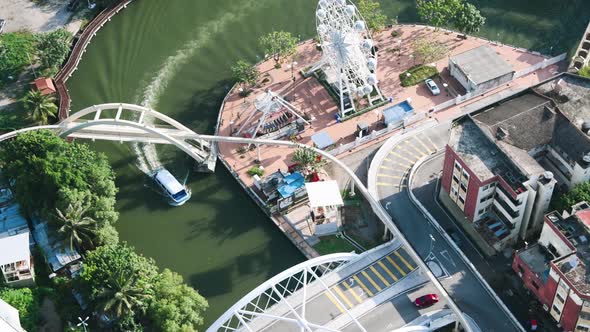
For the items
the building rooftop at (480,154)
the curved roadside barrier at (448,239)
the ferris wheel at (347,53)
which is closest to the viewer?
the curved roadside barrier at (448,239)

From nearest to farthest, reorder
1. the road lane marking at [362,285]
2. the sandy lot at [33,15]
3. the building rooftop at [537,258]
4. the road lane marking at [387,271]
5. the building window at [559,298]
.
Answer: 1. the building window at [559,298]
2. the building rooftop at [537,258]
3. the road lane marking at [362,285]
4. the road lane marking at [387,271]
5. the sandy lot at [33,15]

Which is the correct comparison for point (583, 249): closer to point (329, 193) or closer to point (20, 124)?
point (329, 193)

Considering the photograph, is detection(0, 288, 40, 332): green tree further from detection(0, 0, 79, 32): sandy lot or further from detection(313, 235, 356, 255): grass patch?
detection(0, 0, 79, 32): sandy lot

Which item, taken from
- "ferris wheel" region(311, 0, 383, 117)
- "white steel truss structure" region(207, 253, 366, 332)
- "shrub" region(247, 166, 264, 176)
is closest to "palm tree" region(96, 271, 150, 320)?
"white steel truss structure" region(207, 253, 366, 332)

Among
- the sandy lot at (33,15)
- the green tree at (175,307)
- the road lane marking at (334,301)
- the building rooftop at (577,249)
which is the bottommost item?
the road lane marking at (334,301)

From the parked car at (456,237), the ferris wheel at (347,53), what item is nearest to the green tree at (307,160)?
the ferris wheel at (347,53)

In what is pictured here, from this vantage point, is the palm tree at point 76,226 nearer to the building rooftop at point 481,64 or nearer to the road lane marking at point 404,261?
the road lane marking at point 404,261

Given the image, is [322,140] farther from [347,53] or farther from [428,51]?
[428,51]
